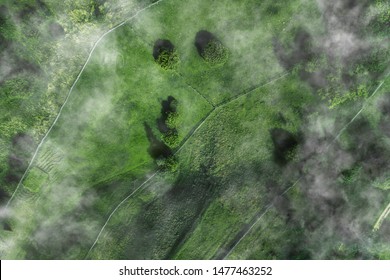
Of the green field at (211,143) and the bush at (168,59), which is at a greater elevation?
the bush at (168,59)

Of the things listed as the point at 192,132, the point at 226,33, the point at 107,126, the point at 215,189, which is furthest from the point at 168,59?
the point at 215,189

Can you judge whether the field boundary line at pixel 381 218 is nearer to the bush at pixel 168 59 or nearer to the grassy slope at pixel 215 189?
the grassy slope at pixel 215 189

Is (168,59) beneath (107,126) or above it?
above

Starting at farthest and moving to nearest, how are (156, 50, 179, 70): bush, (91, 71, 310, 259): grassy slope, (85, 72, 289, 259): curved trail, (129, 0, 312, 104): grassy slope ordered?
(85, 72, 289, 259): curved trail, (91, 71, 310, 259): grassy slope, (129, 0, 312, 104): grassy slope, (156, 50, 179, 70): bush

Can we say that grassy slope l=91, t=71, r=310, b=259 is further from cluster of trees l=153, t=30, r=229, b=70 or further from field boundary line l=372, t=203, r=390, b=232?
field boundary line l=372, t=203, r=390, b=232

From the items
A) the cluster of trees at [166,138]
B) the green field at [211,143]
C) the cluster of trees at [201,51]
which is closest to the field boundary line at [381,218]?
the green field at [211,143]

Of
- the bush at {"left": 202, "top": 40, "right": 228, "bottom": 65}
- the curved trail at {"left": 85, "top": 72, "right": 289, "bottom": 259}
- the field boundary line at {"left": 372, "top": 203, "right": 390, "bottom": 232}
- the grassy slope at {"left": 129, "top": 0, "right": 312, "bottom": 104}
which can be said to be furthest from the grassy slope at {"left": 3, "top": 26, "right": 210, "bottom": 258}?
the field boundary line at {"left": 372, "top": 203, "right": 390, "bottom": 232}

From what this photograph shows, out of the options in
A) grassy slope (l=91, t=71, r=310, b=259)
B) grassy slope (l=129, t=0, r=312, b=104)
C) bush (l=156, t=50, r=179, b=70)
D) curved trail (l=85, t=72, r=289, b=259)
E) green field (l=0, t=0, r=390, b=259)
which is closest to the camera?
bush (l=156, t=50, r=179, b=70)

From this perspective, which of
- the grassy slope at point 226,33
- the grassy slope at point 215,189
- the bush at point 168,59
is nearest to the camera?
the bush at point 168,59

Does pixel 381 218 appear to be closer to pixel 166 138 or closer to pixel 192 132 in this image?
pixel 192 132
